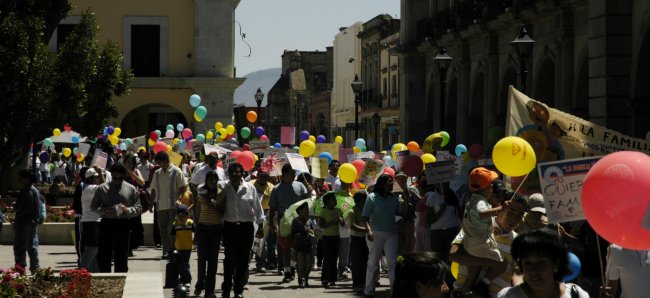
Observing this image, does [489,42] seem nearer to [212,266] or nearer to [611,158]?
[212,266]

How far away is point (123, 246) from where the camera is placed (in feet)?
53.7

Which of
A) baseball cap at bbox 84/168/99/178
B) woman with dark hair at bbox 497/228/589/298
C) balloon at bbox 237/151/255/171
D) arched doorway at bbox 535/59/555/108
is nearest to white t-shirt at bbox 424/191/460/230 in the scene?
baseball cap at bbox 84/168/99/178

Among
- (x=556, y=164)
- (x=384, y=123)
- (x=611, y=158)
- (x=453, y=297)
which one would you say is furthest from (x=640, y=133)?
(x=384, y=123)

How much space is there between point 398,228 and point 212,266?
7.69 feet

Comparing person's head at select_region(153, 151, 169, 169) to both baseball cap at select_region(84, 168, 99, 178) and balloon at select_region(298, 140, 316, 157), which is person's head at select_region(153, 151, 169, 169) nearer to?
baseball cap at select_region(84, 168, 99, 178)

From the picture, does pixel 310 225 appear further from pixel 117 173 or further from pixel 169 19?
pixel 169 19

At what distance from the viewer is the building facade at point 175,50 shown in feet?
161

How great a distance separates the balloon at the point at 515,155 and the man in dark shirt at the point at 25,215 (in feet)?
24.8

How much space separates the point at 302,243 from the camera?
1772 centimetres

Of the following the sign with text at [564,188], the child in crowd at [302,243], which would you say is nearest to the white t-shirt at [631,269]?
the sign with text at [564,188]

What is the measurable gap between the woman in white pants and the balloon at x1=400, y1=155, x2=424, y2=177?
4.38ft

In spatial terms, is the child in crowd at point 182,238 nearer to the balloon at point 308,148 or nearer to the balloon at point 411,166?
the balloon at point 411,166

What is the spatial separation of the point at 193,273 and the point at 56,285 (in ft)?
17.8

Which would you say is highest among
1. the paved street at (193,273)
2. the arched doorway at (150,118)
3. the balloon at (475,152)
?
the arched doorway at (150,118)
